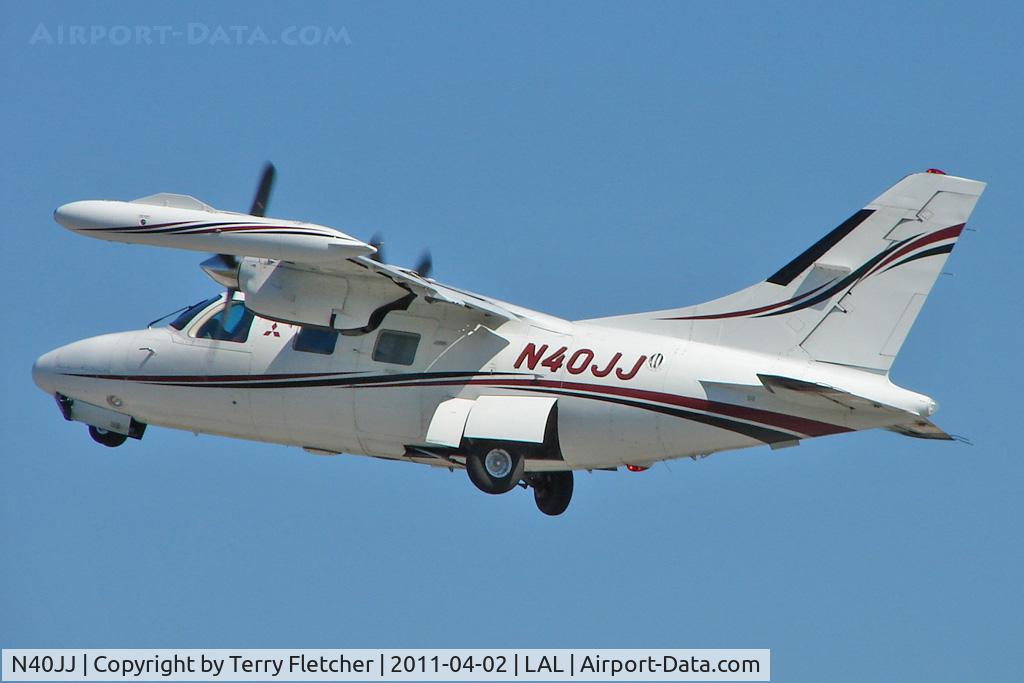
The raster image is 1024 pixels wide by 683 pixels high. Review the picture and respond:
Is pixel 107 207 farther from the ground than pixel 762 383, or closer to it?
farther from the ground

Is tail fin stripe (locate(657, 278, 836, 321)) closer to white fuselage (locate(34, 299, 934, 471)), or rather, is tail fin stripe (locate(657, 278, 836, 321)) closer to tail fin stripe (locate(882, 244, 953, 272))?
white fuselage (locate(34, 299, 934, 471))

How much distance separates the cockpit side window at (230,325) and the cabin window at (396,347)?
240cm

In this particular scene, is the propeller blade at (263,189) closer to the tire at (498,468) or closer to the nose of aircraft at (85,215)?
the nose of aircraft at (85,215)

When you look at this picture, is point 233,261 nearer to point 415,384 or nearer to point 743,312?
point 415,384

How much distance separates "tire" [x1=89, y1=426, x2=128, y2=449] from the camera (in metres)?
33.4

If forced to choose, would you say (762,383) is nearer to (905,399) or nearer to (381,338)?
(905,399)

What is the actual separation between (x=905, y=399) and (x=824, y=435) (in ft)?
4.41

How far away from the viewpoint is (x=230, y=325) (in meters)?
31.4

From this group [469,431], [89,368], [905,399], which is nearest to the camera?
[905,399]

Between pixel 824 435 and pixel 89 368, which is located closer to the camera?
pixel 824 435

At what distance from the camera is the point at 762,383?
90.7 ft

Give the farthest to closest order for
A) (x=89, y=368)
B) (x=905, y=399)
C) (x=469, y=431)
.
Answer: (x=89, y=368), (x=469, y=431), (x=905, y=399)

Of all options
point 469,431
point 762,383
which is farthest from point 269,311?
point 762,383

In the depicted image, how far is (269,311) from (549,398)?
4.66 m
